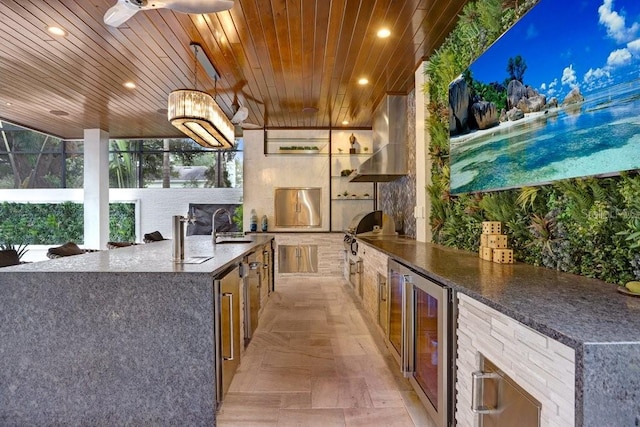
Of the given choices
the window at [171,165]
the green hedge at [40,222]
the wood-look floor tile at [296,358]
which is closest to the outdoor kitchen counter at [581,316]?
the wood-look floor tile at [296,358]

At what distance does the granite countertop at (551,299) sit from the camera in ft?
3.02

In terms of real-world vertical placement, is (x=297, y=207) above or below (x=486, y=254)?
above

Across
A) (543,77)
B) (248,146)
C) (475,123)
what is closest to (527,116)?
(543,77)

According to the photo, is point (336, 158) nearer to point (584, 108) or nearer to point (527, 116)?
point (527, 116)

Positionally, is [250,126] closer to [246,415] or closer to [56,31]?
[56,31]

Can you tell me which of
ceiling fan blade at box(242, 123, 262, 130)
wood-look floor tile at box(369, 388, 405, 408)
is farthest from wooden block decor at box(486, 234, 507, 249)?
ceiling fan blade at box(242, 123, 262, 130)

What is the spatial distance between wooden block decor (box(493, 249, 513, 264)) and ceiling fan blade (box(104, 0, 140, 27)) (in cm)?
281

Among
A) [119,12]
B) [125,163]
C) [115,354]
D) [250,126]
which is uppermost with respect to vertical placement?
[250,126]

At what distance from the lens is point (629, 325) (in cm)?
95

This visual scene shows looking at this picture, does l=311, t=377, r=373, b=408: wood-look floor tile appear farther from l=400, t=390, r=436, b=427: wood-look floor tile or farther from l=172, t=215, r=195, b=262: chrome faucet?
l=172, t=215, r=195, b=262: chrome faucet

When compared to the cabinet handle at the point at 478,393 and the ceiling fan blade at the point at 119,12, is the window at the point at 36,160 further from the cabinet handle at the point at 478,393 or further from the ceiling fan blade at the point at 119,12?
the cabinet handle at the point at 478,393

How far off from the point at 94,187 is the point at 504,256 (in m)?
7.09

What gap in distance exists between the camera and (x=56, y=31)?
10.4 ft

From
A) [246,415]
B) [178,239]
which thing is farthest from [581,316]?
[178,239]
